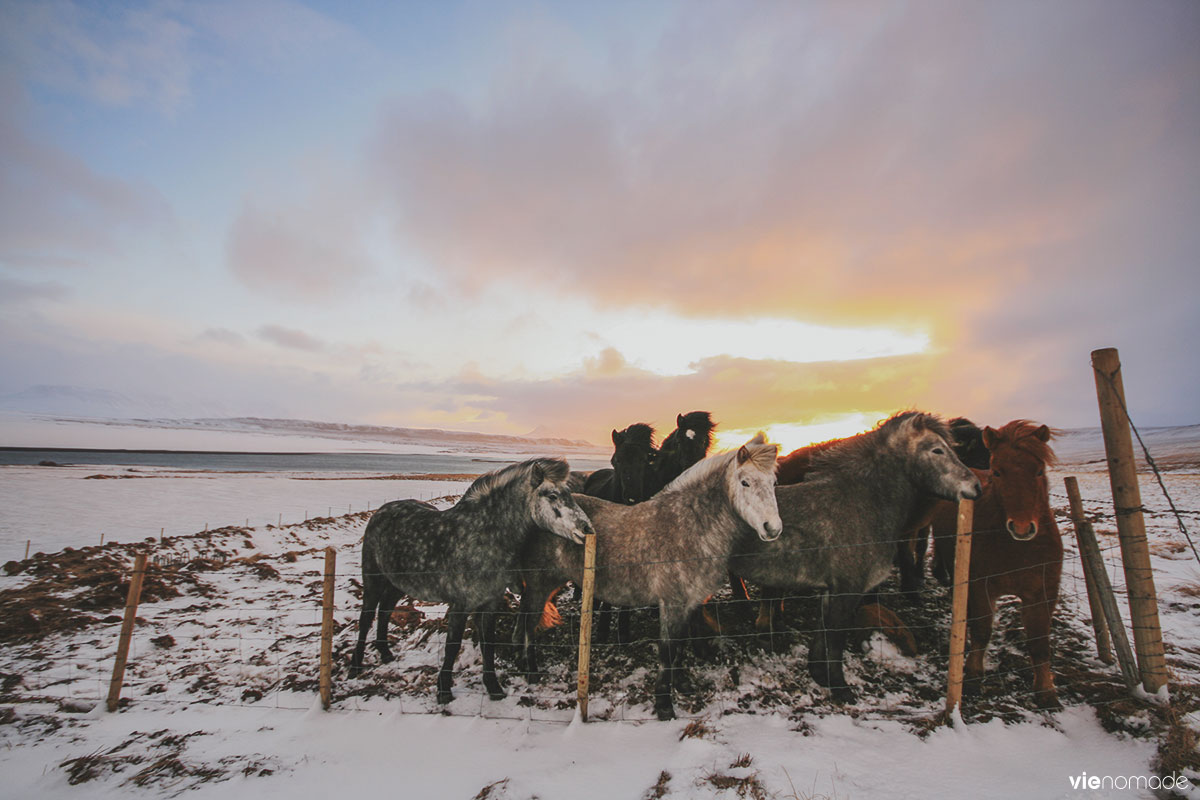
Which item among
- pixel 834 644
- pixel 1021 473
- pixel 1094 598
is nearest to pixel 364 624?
pixel 834 644

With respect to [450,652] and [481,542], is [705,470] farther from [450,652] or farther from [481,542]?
[450,652]

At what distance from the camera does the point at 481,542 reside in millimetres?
4773

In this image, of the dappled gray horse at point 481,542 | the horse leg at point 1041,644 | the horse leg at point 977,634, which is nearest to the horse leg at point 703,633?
the dappled gray horse at point 481,542

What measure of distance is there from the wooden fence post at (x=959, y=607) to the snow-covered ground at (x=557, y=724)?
0.81ft

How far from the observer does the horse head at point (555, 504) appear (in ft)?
14.7

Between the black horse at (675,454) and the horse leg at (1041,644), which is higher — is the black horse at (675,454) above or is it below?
above

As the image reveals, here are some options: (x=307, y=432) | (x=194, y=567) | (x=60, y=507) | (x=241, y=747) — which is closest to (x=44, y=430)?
(x=307, y=432)

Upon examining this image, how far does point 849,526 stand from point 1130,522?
2096mm

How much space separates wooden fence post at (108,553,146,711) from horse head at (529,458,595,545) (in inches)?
150

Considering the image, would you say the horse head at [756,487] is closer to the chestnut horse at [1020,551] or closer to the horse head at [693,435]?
the chestnut horse at [1020,551]

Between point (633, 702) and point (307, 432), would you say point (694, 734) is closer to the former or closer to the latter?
point (633, 702)

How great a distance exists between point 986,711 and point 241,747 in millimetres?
6333

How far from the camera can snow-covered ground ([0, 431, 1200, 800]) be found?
3.42 meters

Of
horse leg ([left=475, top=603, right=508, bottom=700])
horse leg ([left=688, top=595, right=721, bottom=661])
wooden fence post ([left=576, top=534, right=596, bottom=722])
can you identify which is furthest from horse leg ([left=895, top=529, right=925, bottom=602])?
horse leg ([left=475, top=603, right=508, bottom=700])
